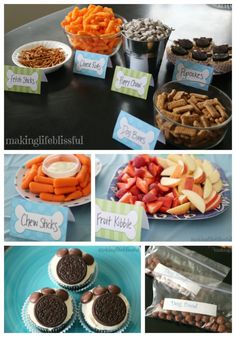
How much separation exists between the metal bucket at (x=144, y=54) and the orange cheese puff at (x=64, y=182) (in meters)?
0.37

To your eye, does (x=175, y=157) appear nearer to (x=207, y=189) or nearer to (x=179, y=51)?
(x=207, y=189)

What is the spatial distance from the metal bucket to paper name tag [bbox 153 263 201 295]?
54 cm

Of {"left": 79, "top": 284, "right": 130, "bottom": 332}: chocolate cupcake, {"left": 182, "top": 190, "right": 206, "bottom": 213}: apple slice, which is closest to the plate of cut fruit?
{"left": 182, "top": 190, "right": 206, "bottom": 213}: apple slice

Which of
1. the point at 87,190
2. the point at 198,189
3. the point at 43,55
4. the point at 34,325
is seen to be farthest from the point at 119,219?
the point at 43,55

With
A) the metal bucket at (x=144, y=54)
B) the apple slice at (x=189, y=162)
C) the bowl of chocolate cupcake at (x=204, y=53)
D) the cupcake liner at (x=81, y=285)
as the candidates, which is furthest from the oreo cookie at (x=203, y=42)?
the cupcake liner at (x=81, y=285)

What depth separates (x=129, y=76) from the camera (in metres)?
1.09

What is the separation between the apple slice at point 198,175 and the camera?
107 cm

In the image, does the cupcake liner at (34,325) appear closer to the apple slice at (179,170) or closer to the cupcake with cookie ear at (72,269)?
the cupcake with cookie ear at (72,269)

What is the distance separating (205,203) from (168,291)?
286 millimetres

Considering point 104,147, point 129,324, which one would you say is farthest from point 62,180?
point 129,324

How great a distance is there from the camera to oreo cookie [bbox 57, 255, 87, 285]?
3.63 feet

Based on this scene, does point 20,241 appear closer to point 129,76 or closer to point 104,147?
point 104,147

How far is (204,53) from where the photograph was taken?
1.20 metres

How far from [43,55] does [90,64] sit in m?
0.14
